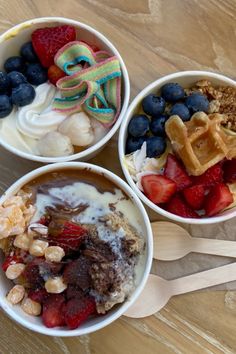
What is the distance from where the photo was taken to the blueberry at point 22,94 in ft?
4.10

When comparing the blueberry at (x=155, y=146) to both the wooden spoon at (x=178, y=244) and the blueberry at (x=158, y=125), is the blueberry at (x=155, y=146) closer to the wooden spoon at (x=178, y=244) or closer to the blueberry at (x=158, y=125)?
the blueberry at (x=158, y=125)

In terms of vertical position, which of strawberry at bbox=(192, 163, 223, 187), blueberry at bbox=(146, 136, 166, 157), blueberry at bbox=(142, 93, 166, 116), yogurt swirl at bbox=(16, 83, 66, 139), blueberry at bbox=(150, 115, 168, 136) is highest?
yogurt swirl at bbox=(16, 83, 66, 139)

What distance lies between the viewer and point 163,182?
4.00 ft

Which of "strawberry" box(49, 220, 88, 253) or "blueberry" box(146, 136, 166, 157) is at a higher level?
"blueberry" box(146, 136, 166, 157)

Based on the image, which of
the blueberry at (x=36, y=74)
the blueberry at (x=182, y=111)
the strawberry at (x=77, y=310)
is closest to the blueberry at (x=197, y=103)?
the blueberry at (x=182, y=111)

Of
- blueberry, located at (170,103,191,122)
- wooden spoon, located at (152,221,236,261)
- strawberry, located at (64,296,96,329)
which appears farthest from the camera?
→ wooden spoon, located at (152,221,236,261)

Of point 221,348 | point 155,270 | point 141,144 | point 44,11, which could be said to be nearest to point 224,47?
point 141,144

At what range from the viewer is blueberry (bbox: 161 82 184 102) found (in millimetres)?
1256

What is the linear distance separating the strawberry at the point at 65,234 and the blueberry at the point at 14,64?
41cm

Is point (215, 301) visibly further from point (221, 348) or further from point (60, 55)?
point (60, 55)

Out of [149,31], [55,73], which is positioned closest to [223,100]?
[149,31]

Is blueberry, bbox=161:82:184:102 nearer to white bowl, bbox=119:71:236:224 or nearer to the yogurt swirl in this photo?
white bowl, bbox=119:71:236:224

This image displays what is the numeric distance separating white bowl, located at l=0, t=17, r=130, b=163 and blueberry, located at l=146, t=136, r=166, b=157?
88mm

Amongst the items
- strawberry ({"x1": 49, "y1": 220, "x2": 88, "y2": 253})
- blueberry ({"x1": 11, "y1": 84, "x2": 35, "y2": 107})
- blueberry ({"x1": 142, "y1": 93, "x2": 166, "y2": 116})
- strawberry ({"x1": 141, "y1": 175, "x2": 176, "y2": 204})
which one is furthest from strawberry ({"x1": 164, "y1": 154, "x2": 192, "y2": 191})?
blueberry ({"x1": 11, "y1": 84, "x2": 35, "y2": 107})
